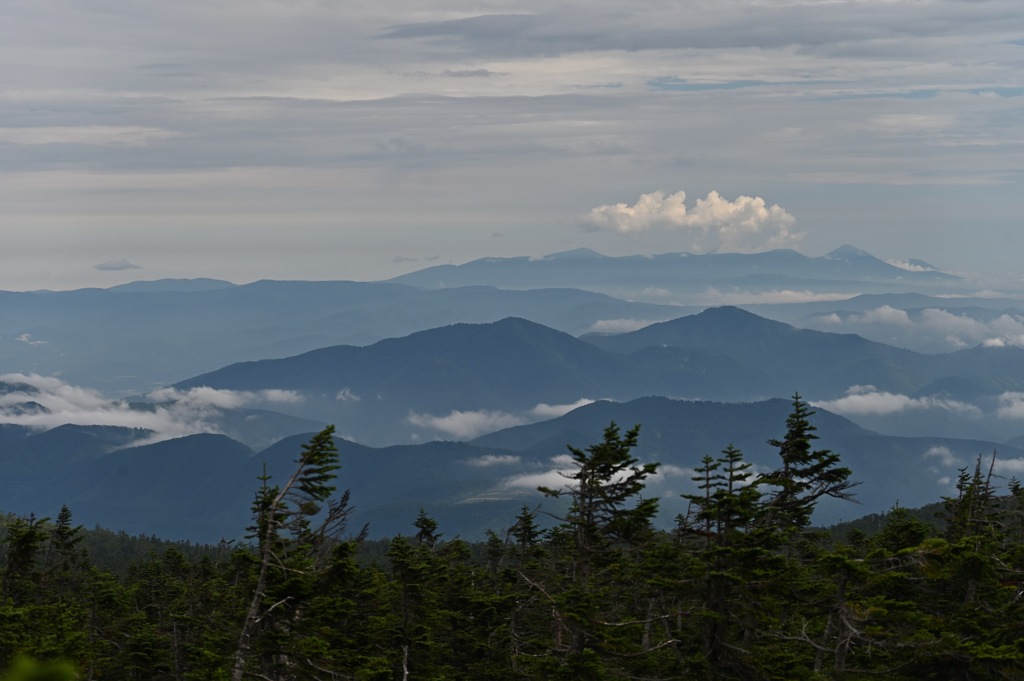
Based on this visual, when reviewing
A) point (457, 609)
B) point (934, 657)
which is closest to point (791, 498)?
point (934, 657)

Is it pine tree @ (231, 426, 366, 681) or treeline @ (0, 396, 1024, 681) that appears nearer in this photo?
pine tree @ (231, 426, 366, 681)

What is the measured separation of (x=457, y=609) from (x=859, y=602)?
69.7 feet

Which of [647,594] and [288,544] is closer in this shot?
[288,544]

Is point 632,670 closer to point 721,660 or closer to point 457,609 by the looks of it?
point 721,660

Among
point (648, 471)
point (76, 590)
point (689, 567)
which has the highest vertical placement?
point (648, 471)

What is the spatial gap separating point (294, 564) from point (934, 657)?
67.7ft

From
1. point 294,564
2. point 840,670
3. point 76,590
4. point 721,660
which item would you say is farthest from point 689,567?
point 76,590

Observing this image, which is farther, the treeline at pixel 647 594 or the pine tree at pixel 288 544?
the treeline at pixel 647 594

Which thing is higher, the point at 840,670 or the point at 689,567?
the point at 689,567

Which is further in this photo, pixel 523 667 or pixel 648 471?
pixel 523 667

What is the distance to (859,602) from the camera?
3572cm

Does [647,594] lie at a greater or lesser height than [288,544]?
lesser

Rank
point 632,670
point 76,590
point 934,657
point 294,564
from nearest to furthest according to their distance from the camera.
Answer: point 294,564
point 934,657
point 632,670
point 76,590

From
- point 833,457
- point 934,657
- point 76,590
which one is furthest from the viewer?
point 76,590
